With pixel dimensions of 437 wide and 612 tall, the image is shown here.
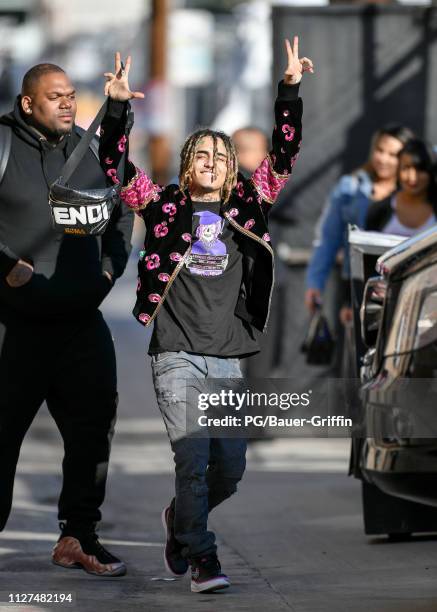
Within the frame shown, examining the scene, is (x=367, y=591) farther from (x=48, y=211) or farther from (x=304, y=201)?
(x=304, y=201)

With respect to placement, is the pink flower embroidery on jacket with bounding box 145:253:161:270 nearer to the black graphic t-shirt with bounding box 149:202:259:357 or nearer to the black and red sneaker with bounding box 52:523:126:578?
the black graphic t-shirt with bounding box 149:202:259:357

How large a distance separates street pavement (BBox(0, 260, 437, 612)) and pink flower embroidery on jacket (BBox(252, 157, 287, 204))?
153cm

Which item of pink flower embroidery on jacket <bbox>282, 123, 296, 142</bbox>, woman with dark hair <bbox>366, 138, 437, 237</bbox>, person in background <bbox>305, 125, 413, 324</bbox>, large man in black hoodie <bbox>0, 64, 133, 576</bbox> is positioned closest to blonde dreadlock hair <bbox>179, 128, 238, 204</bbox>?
pink flower embroidery on jacket <bbox>282, 123, 296, 142</bbox>

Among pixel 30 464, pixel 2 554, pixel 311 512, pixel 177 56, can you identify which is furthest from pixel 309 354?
pixel 177 56

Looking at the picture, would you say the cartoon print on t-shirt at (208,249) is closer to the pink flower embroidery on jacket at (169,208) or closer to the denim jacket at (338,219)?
the pink flower embroidery on jacket at (169,208)

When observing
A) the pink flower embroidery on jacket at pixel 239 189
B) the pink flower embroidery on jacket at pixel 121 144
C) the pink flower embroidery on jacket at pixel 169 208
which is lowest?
the pink flower embroidery on jacket at pixel 169 208

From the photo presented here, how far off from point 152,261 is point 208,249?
217 mm

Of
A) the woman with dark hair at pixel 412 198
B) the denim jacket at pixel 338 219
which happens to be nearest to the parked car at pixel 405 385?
the woman with dark hair at pixel 412 198

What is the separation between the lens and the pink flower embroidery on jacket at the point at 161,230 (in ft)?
19.5

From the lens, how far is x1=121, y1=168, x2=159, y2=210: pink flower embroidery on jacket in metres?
6.01

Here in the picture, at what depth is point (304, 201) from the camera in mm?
11008

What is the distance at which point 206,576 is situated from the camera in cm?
591

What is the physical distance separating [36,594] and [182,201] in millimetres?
1572

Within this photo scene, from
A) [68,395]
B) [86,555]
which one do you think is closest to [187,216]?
[68,395]
